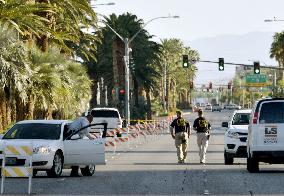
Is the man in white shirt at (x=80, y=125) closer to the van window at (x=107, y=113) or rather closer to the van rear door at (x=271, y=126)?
the van rear door at (x=271, y=126)

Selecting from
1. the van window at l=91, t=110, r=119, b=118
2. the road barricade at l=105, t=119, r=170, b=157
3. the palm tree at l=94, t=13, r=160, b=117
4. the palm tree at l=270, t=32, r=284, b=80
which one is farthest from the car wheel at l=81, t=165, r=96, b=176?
the palm tree at l=270, t=32, r=284, b=80

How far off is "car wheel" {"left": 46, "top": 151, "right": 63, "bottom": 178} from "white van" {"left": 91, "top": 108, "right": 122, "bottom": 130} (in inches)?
1321

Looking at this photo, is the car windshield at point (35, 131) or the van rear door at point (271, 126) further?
the van rear door at point (271, 126)

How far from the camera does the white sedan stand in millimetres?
24297

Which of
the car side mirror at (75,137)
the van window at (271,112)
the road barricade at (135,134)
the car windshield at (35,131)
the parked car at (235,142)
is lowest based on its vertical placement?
the road barricade at (135,134)

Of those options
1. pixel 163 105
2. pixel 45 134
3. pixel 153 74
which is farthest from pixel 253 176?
pixel 163 105

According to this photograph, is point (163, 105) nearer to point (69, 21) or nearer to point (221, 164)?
point (69, 21)

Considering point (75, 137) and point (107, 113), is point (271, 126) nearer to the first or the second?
point (75, 137)

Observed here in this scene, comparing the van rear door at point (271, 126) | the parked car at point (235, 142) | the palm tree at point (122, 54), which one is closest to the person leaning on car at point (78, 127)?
the van rear door at point (271, 126)

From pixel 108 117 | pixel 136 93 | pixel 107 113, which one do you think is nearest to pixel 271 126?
pixel 108 117

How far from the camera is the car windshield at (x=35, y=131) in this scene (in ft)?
82.9

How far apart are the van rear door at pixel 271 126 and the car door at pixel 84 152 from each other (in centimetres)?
432

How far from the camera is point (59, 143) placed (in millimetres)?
24922

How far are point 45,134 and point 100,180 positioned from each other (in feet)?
7.79
